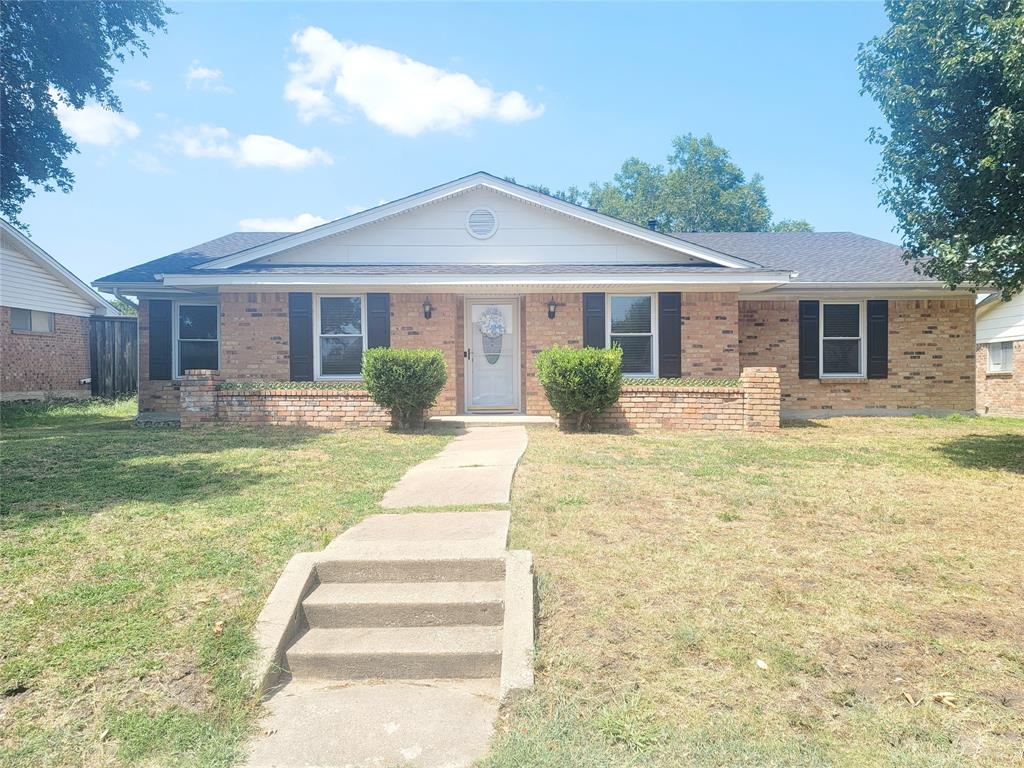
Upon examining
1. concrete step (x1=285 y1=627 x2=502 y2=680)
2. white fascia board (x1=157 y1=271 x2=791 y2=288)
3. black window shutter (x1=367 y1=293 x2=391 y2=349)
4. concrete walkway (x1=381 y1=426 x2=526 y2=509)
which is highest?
white fascia board (x1=157 y1=271 x2=791 y2=288)

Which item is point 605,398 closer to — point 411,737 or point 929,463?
point 929,463

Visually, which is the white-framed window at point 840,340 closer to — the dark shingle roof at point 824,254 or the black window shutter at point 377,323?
the dark shingle roof at point 824,254

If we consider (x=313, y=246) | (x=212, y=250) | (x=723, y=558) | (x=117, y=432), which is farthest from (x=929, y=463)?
(x=212, y=250)

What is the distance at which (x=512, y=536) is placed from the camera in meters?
4.49

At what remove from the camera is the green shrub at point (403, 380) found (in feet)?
31.9

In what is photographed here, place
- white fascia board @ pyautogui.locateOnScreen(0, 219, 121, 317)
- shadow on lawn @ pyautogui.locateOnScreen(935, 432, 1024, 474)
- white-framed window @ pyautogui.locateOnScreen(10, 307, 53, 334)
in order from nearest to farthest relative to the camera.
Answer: shadow on lawn @ pyautogui.locateOnScreen(935, 432, 1024, 474), white fascia board @ pyautogui.locateOnScreen(0, 219, 121, 317), white-framed window @ pyautogui.locateOnScreen(10, 307, 53, 334)

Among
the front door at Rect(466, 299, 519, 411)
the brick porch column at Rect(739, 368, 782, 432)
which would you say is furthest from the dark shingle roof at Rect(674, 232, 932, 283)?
the front door at Rect(466, 299, 519, 411)

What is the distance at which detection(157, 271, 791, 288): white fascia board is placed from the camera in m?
11.3

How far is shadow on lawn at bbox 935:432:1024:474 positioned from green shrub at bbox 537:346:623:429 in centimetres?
440

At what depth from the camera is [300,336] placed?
39.3ft

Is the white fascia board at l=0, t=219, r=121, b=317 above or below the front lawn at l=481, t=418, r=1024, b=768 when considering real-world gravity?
above

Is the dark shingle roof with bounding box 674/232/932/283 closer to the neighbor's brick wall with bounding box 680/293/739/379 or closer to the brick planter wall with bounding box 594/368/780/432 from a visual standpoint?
the neighbor's brick wall with bounding box 680/293/739/379

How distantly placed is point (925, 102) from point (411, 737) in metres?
8.27

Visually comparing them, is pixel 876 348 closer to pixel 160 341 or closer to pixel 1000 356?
pixel 1000 356
